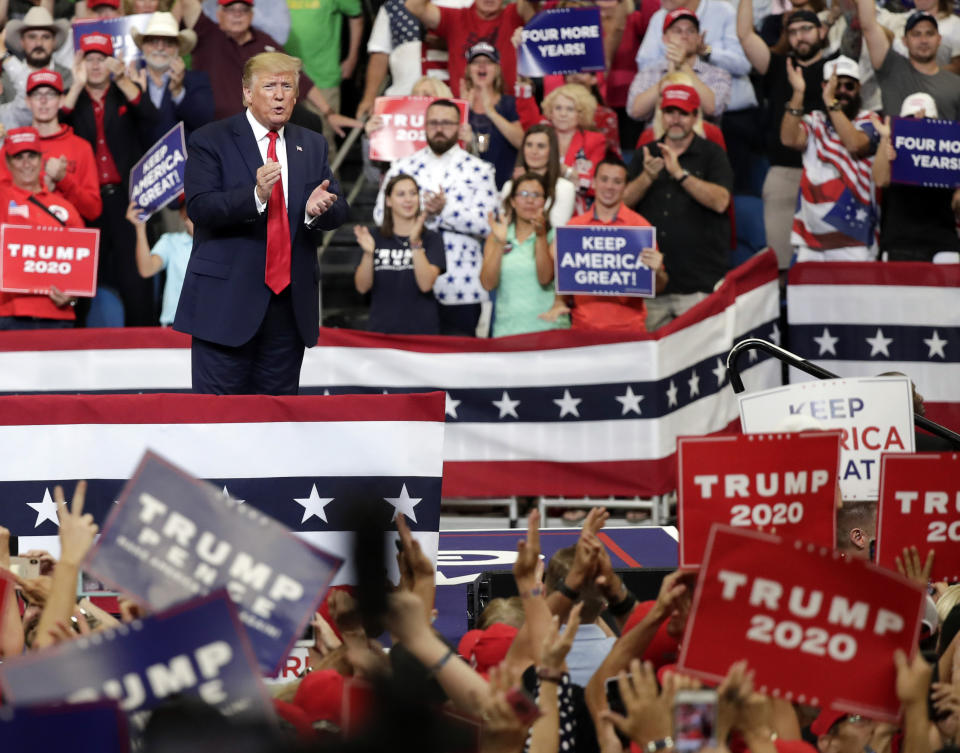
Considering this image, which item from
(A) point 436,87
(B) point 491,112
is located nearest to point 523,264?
(B) point 491,112

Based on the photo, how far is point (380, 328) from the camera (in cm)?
963

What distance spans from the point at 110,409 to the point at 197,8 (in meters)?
5.56

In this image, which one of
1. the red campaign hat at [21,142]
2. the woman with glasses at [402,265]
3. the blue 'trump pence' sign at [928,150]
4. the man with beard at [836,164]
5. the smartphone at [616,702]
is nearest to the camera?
the smartphone at [616,702]

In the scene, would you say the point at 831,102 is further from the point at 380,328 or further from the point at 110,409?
the point at 110,409

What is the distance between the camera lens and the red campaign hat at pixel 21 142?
966 centimetres

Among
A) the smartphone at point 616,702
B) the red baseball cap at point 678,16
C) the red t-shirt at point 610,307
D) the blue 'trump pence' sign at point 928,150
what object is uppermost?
the red baseball cap at point 678,16

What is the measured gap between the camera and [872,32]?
37.1ft

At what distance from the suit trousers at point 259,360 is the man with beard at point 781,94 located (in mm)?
A: 5264

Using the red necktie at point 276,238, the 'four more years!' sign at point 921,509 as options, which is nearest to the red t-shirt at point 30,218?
the red necktie at point 276,238

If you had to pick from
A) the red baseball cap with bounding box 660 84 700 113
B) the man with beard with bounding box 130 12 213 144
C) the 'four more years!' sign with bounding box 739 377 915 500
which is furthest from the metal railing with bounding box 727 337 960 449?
the man with beard with bounding box 130 12 213 144

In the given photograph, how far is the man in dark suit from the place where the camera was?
21.9ft

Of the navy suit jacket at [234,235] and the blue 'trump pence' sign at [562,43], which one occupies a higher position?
the blue 'trump pence' sign at [562,43]

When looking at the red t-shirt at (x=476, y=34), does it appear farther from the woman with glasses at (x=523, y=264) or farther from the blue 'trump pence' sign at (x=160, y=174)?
the blue 'trump pence' sign at (x=160, y=174)

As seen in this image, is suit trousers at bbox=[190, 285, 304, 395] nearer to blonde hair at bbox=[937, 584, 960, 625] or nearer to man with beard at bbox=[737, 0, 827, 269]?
blonde hair at bbox=[937, 584, 960, 625]
